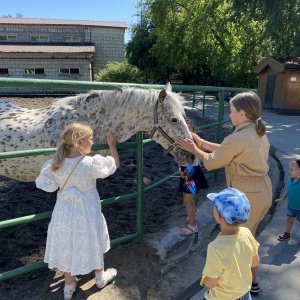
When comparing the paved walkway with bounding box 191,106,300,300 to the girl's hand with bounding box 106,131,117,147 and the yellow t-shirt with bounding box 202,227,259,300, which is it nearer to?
the yellow t-shirt with bounding box 202,227,259,300

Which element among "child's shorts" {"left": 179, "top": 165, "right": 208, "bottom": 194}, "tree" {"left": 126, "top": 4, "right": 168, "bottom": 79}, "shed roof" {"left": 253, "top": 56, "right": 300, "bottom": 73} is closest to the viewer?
"child's shorts" {"left": 179, "top": 165, "right": 208, "bottom": 194}

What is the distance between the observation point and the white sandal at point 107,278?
2.29 metres

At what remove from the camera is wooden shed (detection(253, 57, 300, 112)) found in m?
15.8

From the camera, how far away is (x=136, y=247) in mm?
2857

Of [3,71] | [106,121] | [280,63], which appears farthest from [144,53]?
[106,121]

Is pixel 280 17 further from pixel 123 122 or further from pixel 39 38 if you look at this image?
pixel 39 38

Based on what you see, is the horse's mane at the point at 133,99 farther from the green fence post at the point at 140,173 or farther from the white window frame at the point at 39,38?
the white window frame at the point at 39,38

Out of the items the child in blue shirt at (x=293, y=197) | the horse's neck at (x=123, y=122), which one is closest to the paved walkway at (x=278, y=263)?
the child in blue shirt at (x=293, y=197)

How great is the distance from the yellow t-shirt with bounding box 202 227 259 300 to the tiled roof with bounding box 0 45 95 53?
25419mm

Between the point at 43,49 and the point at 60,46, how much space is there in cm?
200

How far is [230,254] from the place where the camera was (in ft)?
5.12

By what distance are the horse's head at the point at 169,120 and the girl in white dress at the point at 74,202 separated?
30.8 inches

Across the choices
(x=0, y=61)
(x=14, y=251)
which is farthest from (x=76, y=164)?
(x=0, y=61)

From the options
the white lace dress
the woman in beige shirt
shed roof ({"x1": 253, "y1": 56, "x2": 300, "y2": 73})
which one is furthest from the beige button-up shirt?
shed roof ({"x1": 253, "y1": 56, "x2": 300, "y2": 73})
